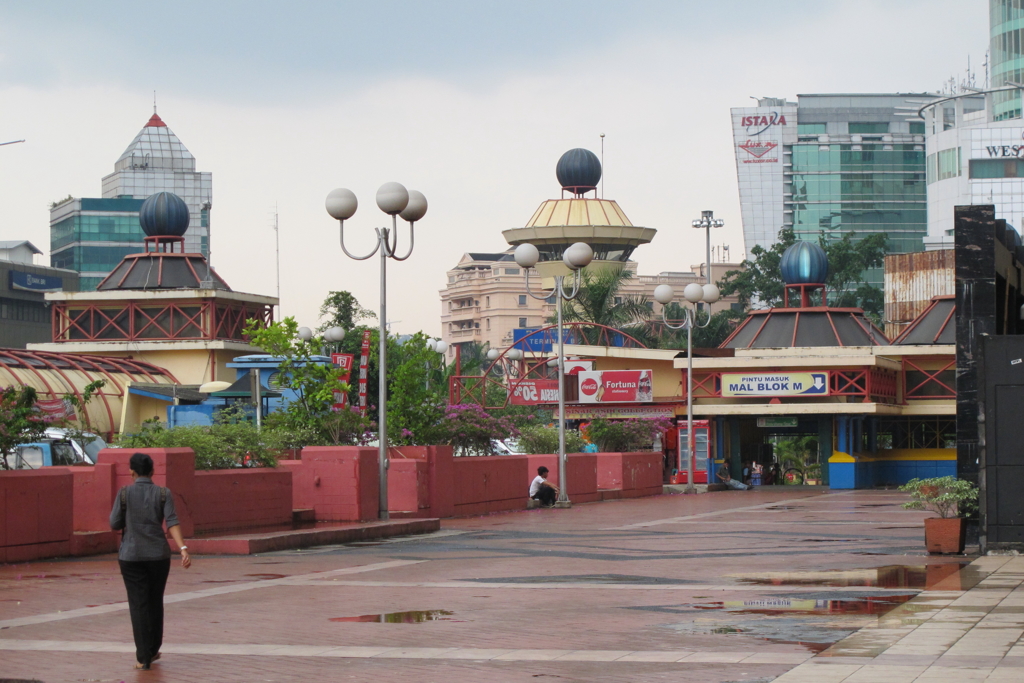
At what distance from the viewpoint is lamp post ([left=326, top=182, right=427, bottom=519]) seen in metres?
23.6

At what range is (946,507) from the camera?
59.7 feet

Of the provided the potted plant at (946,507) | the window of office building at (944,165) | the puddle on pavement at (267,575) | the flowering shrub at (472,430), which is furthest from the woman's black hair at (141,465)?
the window of office building at (944,165)

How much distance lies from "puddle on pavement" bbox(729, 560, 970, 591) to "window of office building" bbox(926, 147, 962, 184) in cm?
Answer: 11719

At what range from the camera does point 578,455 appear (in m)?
36.4

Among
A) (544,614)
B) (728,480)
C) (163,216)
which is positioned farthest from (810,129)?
(544,614)

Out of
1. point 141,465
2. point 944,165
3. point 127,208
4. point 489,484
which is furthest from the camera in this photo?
point 127,208

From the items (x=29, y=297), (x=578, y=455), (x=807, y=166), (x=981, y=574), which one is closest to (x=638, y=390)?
(x=578, y=455)

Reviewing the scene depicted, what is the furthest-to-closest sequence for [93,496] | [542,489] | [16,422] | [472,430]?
[542,489]
[472,430]
[93,496]
[16,422]

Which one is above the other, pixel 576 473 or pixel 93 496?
pixel 93 496

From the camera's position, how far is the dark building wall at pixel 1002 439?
17281mm

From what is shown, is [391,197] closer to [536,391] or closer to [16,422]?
[16,422]

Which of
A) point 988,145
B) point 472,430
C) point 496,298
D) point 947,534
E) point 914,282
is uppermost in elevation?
point 988,145

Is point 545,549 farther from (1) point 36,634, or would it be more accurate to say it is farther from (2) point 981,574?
(1) point 36,634

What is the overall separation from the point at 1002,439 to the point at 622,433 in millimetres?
27302
